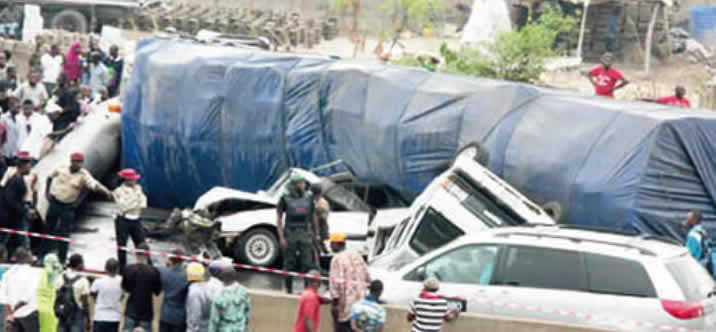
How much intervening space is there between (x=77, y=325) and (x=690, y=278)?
231 inches

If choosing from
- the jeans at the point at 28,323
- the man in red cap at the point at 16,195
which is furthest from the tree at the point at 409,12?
the jeans at the point at 28,323

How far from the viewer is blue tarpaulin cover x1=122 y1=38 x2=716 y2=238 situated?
53.0 feet

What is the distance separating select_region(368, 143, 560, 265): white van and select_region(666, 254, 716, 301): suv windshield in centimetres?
265

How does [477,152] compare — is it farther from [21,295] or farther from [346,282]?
[21,295]

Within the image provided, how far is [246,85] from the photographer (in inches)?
795

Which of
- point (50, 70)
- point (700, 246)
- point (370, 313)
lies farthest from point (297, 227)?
point (50, 70)

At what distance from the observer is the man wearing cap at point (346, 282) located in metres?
12.8

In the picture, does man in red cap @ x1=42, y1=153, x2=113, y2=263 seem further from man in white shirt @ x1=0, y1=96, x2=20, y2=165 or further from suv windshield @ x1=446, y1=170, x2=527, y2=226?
suv windshield @ x1=446, y1=170, x2=527, y2=226

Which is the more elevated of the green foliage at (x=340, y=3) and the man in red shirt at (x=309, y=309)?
the man in red shirt at (x=309, y=309)

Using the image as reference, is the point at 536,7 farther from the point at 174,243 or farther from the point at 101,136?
the point at 174,243

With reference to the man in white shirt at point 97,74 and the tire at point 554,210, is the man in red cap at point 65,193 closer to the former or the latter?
the tire at point 554,210

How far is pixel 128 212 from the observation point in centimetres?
1606

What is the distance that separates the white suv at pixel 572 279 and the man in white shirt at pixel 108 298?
2.67m

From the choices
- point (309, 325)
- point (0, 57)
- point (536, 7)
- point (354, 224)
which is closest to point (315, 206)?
point (354, 224)
